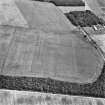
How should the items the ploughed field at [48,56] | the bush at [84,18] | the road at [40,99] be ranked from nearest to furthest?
the road at [40,99] → the ploughed field at [48,56] → the bush at [84,18]

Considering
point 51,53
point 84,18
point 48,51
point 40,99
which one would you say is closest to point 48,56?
point 51,53

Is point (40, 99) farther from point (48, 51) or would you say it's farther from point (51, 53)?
point (48, 51)

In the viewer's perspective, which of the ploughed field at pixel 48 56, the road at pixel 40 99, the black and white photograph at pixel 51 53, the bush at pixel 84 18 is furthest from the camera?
the bush at pixel 84 18

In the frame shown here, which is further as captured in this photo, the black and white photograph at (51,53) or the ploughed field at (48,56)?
the ploughed field at (48,56)

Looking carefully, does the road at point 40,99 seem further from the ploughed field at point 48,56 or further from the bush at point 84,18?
the bush at point 84,18

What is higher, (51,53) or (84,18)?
(84,18)

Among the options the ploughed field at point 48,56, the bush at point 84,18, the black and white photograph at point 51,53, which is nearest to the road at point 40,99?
the black and white photograph at point 51,53

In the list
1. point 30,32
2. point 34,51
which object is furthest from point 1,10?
point 34,51

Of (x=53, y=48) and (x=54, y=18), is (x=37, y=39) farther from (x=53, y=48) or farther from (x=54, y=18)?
(x=54, y=18)

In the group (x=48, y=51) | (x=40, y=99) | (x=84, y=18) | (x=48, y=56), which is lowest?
(x=40, y=99)

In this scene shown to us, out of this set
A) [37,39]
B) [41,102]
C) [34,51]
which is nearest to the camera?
[41,102]

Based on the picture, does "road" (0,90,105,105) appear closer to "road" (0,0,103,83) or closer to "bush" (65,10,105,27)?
"road" (0,0,103,83)
